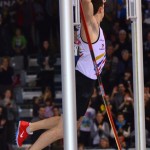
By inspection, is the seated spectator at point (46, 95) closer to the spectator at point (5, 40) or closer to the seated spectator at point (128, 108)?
the seated spectator at point (128, 108)

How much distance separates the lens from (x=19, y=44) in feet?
51.6

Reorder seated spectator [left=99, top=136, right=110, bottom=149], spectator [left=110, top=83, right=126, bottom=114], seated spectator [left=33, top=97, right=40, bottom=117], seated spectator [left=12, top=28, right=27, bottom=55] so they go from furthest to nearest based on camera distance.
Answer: seated spectator [left=12, top=28, right=27, bottom=55]
seated spectator [left=33, top=97, right=40, bottom=117]
spectator [left=110, top=83, right=126, bottom=114]
seated spectator [left=99, top=136, right=110, bottom=149]

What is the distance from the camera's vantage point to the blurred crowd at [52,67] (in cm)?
1253

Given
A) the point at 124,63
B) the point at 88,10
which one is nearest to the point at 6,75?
the point at 124,63

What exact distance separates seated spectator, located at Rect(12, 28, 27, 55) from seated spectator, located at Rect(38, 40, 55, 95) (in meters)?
0.55

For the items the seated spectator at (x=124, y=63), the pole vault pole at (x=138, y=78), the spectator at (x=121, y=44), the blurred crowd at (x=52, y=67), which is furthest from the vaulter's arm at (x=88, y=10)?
the spectator at (x=121, y=44)

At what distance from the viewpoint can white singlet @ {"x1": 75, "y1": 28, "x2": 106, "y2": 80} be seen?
620 cm

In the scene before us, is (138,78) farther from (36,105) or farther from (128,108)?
(36,105)

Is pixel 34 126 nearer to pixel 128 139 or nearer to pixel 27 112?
pixel 128 139

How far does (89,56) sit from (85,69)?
13 cm

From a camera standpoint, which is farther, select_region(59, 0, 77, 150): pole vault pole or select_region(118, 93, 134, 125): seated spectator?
select_region(118, 93, 134, 125): seated spectator

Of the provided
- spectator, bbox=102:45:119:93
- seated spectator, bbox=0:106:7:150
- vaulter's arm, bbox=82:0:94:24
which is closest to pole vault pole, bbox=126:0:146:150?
vaulter's arm, bbox=82:0:94:24

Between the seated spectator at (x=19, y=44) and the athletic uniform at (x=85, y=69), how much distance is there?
9407mm

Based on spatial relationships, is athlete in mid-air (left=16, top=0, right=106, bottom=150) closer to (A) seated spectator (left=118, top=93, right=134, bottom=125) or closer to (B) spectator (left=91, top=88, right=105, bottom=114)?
(A) seated spectator (left=118, top=93, right=134, bottom=125)
